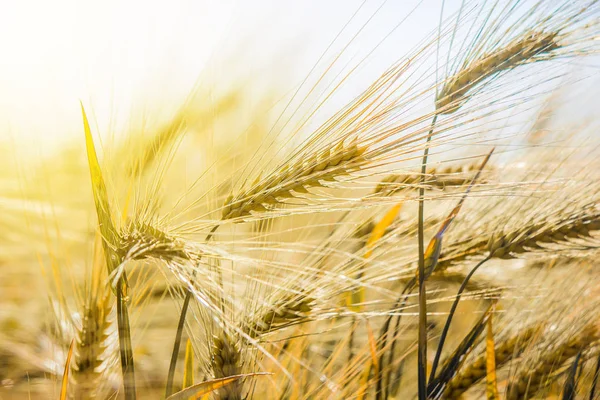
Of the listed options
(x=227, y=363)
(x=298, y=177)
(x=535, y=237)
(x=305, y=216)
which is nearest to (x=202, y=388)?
(x=227, y=363)

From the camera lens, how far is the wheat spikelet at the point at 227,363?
1.48 ft

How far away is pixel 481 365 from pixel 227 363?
36cm

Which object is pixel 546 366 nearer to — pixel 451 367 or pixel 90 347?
pixel 451 367

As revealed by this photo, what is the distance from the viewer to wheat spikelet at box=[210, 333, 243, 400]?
45 centimetres

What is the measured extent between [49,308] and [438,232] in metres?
0.45

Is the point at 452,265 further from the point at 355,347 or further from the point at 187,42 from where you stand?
the point at 187,42

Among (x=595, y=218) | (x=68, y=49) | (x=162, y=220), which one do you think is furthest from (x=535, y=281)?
(x=68, y=49)

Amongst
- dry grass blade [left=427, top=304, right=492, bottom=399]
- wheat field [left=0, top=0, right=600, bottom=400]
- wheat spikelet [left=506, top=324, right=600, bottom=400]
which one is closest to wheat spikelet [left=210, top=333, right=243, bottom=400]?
wheat field [left=0, top=0, right=600, bottom=400]

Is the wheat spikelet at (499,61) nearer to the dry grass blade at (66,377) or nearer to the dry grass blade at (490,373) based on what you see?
the dry grass blade at (490,373)

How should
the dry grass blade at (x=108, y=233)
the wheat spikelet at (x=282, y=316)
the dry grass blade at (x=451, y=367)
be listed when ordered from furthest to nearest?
the dry grass blade at (x=451, y=367) < the wheat spikelet at (x=282, y=316) < the dry grass blade at (x=108, y=233)

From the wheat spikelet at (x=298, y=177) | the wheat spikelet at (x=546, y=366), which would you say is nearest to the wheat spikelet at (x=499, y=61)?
the wheat spikelet at (x=298, y=177)

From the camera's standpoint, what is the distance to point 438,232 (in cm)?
65

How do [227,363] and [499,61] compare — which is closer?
[227,363]

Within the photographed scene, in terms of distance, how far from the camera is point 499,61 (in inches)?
23.4
